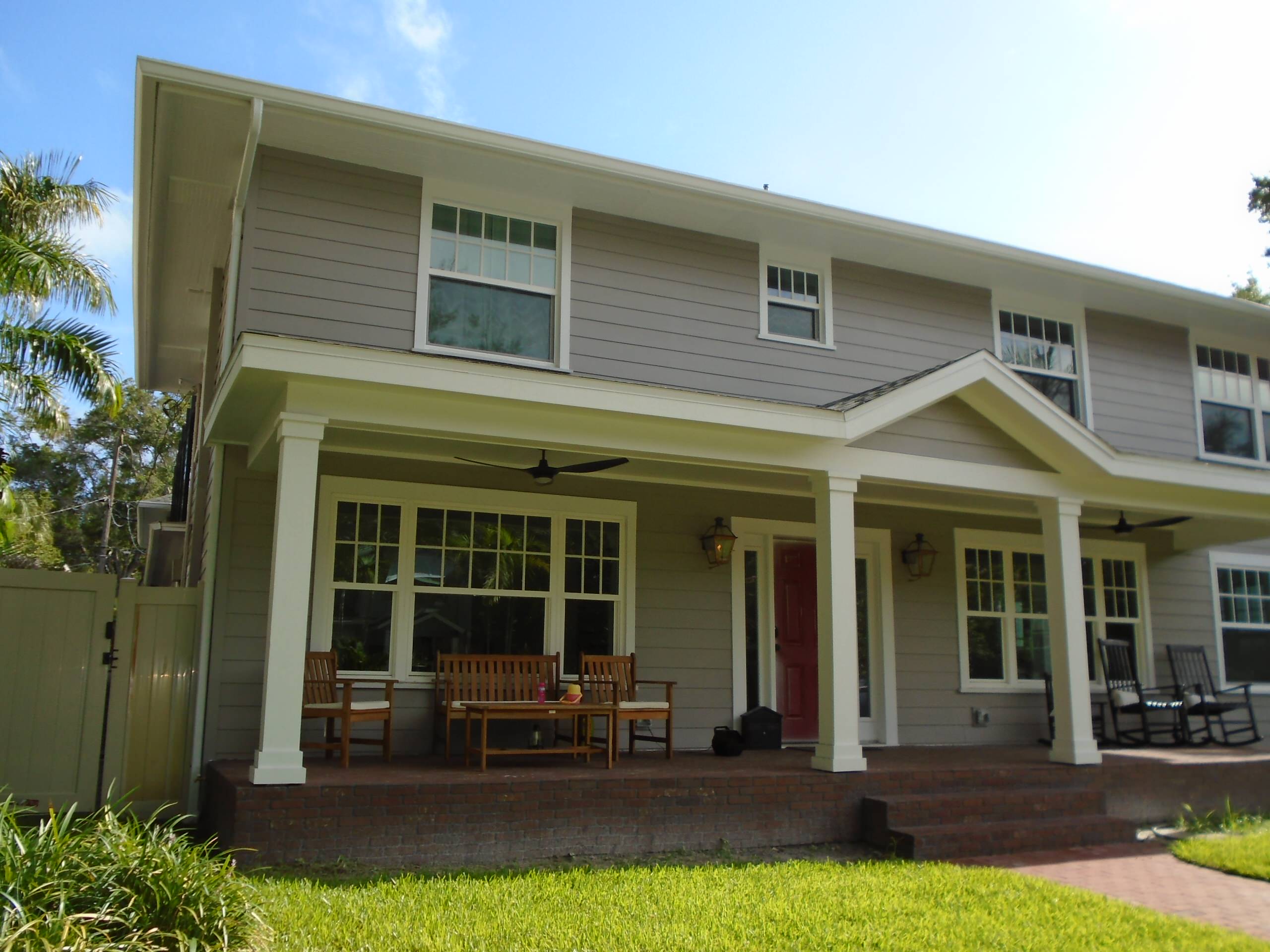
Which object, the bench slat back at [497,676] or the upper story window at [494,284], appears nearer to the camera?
the bench slat back at [497,676]

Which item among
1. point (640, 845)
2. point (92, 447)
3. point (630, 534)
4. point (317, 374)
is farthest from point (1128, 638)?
point (92, 447)

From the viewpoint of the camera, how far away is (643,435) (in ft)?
23.5

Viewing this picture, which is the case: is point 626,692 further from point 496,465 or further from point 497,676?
point 496,465

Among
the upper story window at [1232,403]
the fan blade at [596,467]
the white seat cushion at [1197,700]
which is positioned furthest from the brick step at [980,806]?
the upper story window at [1232,403]

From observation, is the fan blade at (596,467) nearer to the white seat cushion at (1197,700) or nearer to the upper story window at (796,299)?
the upper story window at (796,299)

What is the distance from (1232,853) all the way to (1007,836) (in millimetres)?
1559

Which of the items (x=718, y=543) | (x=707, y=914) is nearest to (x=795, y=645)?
(x=718, y=543)

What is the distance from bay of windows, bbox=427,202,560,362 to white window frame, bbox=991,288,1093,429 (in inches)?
186

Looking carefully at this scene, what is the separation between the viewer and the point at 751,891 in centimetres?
556

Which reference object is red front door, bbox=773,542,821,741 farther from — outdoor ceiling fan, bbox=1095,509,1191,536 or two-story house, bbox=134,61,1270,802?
outdoor ceiling fan, bbox=1095,509,1191,536

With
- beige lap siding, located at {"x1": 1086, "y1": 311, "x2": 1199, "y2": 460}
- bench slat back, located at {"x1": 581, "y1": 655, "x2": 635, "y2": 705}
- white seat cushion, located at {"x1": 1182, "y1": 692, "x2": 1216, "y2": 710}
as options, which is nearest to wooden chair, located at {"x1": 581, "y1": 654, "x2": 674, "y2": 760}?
bench slat back, located at {"x1": 581, "y1": 655, "x2": 635, "y2": 705}

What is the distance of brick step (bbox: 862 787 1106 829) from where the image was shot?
273 inches

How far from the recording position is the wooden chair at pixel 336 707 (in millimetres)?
6840

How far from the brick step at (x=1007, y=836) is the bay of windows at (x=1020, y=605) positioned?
2604 mm
